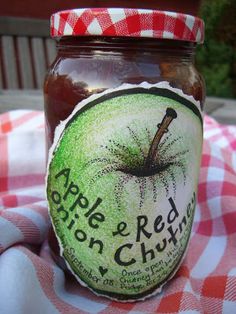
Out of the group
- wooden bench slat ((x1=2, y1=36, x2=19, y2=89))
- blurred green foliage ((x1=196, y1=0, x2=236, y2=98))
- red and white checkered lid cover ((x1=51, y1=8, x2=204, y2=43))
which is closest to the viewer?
red and white checkered lid cover ((x1=51, y1=8, x2=204, y2=43))

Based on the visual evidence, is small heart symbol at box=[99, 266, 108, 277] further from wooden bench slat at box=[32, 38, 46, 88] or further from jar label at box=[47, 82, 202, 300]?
wooden bench slat at box=[32, 38, 46, 88]

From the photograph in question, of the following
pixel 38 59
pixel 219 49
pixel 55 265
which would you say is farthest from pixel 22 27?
pixel 55 265

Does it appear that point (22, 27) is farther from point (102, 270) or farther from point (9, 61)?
point (102, 270)

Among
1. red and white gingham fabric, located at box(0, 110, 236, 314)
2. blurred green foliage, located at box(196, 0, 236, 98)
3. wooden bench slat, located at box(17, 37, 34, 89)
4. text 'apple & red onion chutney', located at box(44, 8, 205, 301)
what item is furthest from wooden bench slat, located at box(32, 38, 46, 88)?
text 'apple & red onion chutney', located at box(44, 8, 205, 301)

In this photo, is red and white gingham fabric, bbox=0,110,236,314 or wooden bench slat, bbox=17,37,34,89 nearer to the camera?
red and white gingham fabric, bbox=0,110,236,314

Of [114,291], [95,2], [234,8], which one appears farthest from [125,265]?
[95,2]

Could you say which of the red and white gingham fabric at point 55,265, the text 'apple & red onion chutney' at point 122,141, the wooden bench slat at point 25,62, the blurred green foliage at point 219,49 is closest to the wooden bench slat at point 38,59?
the wooden bench slat at point 25,62
